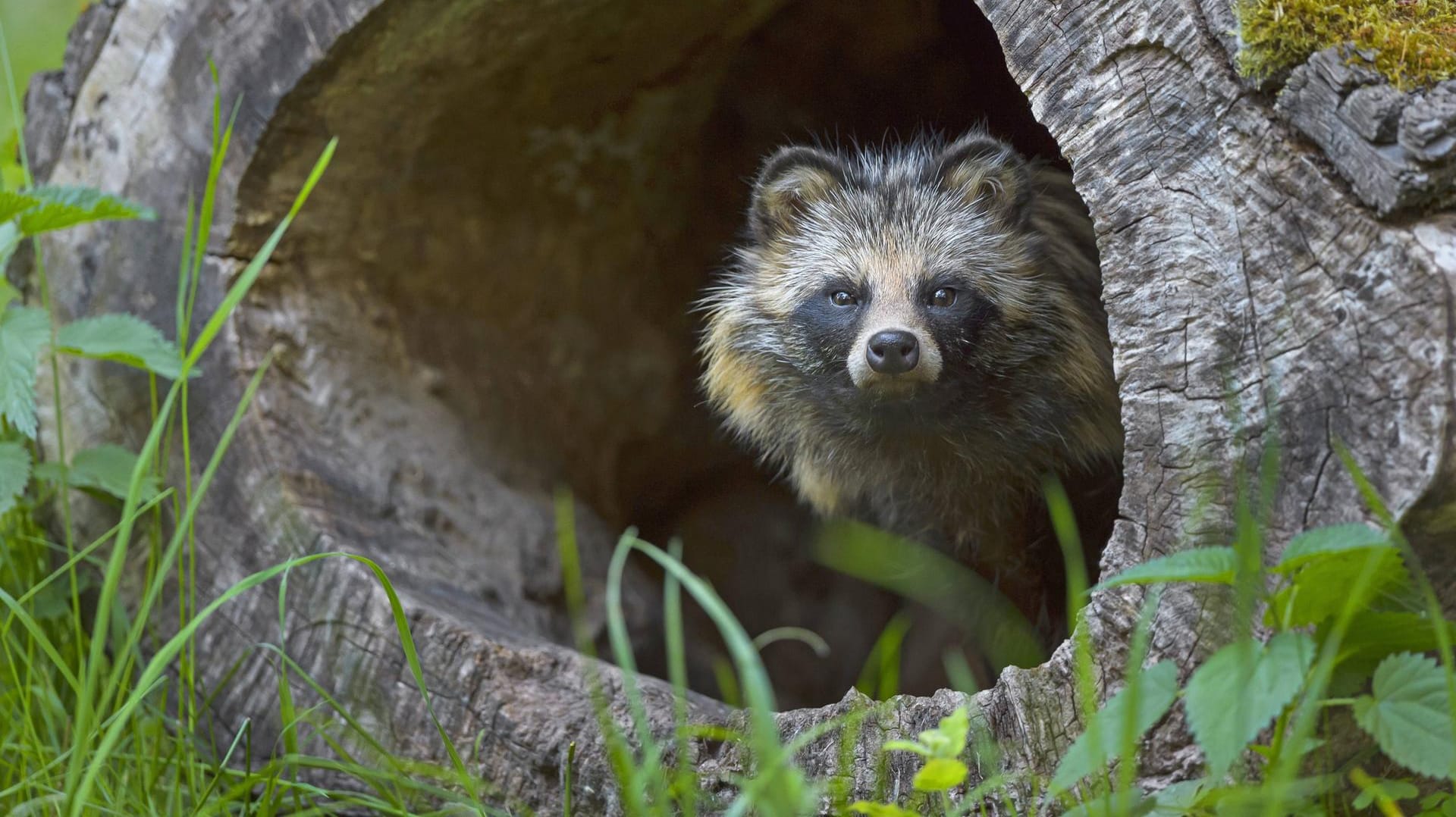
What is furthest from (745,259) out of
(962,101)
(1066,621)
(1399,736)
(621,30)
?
(1399,736)

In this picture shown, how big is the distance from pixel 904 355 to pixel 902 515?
1.05m

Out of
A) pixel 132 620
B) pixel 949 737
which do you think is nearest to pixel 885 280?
pixel 949 737

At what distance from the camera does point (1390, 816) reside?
1884mm

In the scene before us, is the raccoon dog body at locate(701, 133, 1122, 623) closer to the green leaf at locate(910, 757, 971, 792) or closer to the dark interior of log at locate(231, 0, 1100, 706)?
the dark interior of log at locate(231, 0, 1100, 706)

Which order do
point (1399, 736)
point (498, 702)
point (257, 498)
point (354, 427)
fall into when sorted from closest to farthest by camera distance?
Result: point (1399, 736) → point (498, 702) → point (257, 498) → point (354, 427)

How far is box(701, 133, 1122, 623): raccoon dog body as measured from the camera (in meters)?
3.56

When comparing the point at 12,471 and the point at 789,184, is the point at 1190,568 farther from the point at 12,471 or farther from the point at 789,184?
the point at 12,471

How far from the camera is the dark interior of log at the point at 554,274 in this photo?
3.82 meters

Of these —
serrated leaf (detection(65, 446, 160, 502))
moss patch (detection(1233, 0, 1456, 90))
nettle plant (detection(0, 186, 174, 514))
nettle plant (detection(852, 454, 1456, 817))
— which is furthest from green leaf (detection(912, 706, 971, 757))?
serrated leaf (detection(65, 446, 160, 502))

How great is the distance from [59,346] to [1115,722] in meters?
2.87

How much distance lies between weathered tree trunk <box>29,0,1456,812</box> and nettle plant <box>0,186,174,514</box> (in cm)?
33

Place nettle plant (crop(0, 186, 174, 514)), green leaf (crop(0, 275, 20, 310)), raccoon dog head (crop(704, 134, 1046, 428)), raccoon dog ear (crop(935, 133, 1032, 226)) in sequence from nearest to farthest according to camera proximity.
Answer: nettle plant (crop(0, 186, 174, 514)) < raccoon dog head (crop(704, 134, 1046, 428)) < raccoon dog ear (crop(935, 133, 1032, 226)) < green leaf (crop(0, 275, 20, 310))

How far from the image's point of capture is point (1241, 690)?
1.81 meters

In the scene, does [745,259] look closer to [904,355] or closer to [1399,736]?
[904,355]
